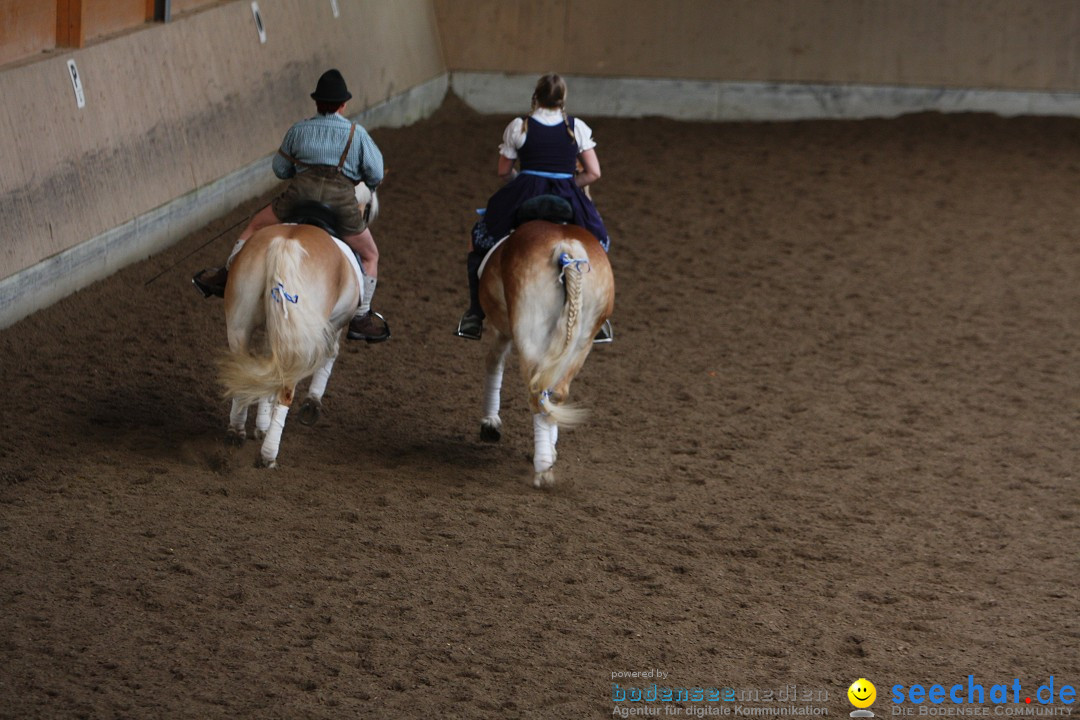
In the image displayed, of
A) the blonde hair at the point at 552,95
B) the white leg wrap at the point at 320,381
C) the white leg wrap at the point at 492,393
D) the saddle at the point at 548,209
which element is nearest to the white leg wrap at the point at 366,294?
the white leg wrap at the point at 320,381

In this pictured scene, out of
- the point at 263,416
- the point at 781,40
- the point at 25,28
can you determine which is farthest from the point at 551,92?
the point at 781,40

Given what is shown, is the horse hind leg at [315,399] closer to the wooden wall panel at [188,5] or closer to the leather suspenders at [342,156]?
the leather suspenders at [342,156]

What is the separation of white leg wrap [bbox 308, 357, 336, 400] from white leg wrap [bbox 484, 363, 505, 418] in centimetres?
91

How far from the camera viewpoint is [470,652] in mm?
4953

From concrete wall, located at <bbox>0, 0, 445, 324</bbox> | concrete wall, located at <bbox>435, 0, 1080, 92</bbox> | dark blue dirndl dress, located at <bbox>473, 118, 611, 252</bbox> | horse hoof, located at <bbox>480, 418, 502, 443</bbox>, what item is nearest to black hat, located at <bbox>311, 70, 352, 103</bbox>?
dark blue dirndl dress, located at <bbox>473, 118, 611, 252</bbox>

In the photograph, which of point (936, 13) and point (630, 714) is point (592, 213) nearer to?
point (630, 714)

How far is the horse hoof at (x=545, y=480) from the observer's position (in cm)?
660

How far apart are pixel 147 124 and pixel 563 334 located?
4951 millimetres

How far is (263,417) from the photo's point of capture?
662 centimetres

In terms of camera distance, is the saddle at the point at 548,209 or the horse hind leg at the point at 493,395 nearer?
the saddle at the point at 548,209

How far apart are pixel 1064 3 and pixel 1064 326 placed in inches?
277

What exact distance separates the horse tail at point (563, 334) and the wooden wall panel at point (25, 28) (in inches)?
178

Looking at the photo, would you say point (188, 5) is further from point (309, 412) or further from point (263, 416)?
point (263, 416)

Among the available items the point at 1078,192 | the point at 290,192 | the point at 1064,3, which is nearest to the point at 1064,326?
the point at 1078,192
